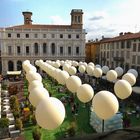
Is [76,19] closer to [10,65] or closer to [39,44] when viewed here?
[39,44]

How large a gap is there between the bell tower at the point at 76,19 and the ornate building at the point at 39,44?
1.78 meters

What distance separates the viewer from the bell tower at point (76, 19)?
59.0 m

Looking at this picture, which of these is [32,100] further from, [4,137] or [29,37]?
[29,37]

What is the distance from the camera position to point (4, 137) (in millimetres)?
14078

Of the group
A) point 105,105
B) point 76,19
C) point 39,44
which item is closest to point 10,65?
point 39,44

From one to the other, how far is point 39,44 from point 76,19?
12367 mm

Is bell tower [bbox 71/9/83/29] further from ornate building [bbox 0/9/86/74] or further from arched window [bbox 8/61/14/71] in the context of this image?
arched window [bbox 8/61/14/71]

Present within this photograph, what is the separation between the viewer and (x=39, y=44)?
55.1 metres

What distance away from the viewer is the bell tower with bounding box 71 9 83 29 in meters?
59.0

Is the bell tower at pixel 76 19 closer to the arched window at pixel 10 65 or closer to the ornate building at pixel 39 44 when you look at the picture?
the ornate building at pixel 39 44

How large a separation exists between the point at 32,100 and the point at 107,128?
5011 mm

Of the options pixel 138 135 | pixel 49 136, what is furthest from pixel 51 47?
pixel 138 135

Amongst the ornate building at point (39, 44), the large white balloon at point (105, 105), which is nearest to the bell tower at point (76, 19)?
the ornate building at point (39, 44)

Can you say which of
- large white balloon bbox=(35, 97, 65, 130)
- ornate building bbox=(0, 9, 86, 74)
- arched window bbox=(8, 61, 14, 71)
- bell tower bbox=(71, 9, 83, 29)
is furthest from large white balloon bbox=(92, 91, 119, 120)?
bell tower bbox=(71, 9, 83, 29)
